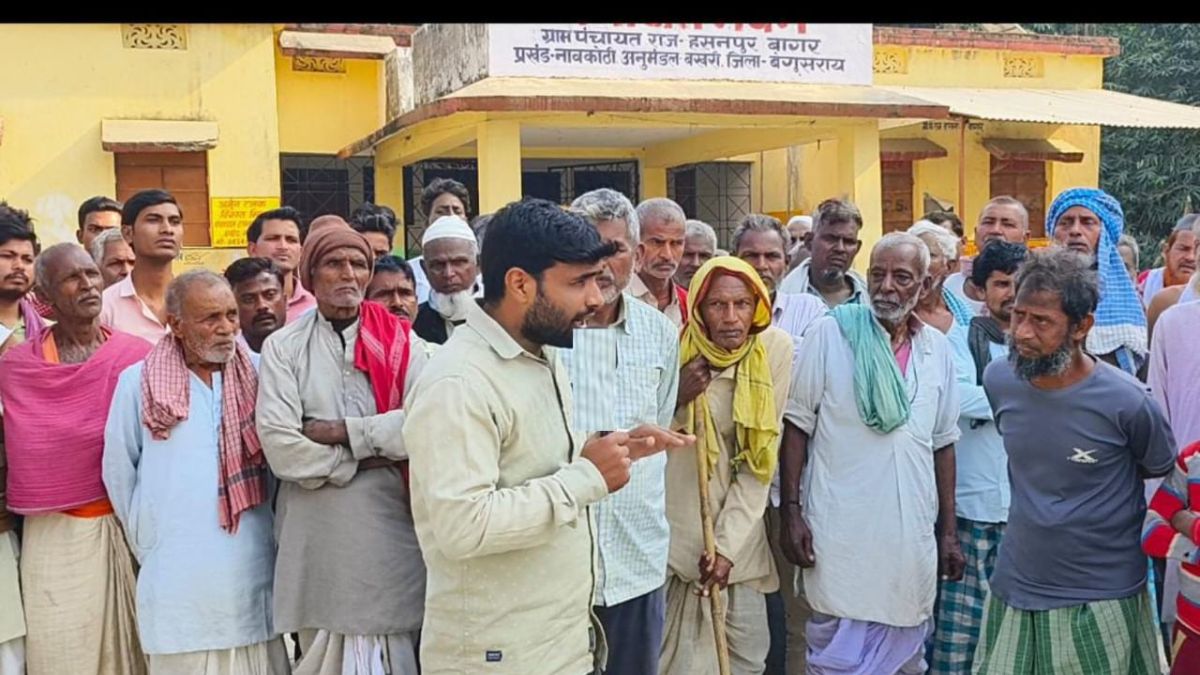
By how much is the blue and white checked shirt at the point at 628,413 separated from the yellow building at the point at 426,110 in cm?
628

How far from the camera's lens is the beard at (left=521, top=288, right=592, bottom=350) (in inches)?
95.1

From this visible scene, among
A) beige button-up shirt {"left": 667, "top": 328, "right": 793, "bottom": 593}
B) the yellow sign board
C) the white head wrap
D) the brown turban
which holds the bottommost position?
beige button-up shirt {"left": 667, "top": 328, "right": 793, "bottom": 593}

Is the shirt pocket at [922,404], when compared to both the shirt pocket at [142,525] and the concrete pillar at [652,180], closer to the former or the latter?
the shirt pocket at [142,525]

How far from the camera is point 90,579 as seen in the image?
3.30 metres

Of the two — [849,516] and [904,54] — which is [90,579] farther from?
[904,54]

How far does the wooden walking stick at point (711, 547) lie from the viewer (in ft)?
11.4

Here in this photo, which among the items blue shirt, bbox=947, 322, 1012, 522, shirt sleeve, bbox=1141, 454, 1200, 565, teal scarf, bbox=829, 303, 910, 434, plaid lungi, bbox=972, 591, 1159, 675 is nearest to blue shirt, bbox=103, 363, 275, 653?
teal scarf, bbox=829, 303, 910, 434

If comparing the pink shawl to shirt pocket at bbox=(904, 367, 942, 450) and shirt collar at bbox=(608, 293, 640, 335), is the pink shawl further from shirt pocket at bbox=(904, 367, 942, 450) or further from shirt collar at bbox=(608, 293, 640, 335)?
shirt pocket at bbox=(904, 367, 942, 450)

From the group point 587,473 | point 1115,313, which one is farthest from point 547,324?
point 1115,313

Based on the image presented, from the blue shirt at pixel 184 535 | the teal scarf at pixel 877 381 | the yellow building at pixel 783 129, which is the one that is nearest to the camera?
the blue shirt at pixel 184 535

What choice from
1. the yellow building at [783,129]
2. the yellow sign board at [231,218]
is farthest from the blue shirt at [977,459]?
the yellow sign board at [231,218]

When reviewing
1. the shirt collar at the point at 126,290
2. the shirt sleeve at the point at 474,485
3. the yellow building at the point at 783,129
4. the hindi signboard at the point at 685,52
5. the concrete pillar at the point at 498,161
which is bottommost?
the shirt sleeve at the point at 474,485

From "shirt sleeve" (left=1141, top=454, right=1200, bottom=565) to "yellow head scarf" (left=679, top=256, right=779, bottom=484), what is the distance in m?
1.15
